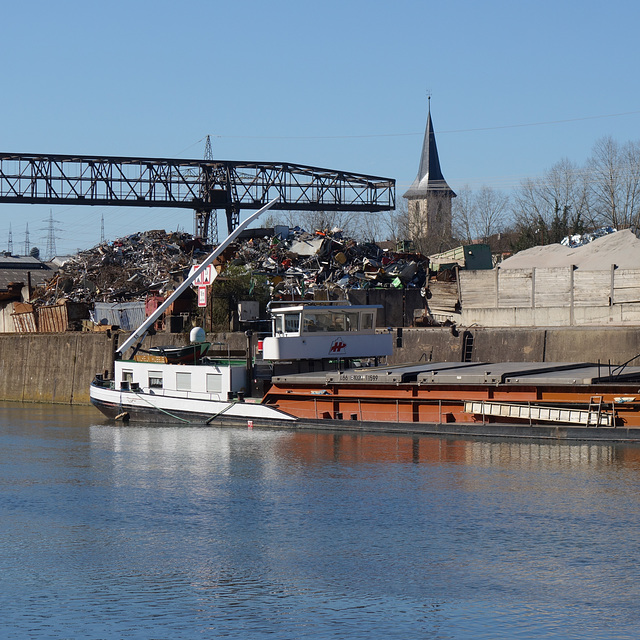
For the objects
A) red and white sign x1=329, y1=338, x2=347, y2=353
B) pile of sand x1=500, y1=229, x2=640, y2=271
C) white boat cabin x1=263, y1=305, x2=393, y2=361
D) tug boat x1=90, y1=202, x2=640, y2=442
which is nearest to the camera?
tug boat x1=90, y1=202, x2=640, y2=442

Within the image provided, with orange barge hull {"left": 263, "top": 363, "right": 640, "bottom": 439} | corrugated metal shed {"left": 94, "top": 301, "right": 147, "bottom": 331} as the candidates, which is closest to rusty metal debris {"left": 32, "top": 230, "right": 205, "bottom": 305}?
corrugated metal shed {"left": 94, "top": 301, "right": 147, "bottom": 331}

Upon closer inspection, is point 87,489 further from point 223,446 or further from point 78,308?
point 78,308

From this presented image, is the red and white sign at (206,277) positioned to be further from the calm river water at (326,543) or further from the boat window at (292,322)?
the calm river water at (326,543)

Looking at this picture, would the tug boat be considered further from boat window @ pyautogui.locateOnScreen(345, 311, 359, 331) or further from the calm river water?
the calm river water

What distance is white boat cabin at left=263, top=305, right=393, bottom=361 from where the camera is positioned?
3575cm

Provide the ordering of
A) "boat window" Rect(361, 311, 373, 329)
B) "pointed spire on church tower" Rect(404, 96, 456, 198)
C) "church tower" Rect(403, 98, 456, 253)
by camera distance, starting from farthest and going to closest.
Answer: "pointed spire on church tower" Rect(404, 96, 456, 198) < "church tower" Rect(403, 98, 456, 253) < "boat window" Rect(361, 311, 373, 329)

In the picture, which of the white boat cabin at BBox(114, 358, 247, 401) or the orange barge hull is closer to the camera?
the orange barge hull

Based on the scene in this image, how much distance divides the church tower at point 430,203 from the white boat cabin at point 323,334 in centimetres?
5472

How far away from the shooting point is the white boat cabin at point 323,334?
3575 centimetres

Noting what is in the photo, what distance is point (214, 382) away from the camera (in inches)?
1465

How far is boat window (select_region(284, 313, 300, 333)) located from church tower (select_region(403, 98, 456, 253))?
185ft

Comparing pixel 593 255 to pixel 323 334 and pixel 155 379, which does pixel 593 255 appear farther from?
pixel 155 379

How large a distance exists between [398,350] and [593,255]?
11235mm

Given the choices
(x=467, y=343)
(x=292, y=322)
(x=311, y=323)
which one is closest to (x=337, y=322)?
(x=311, y=323)
